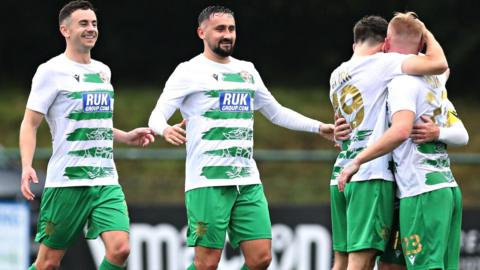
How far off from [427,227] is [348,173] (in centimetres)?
67

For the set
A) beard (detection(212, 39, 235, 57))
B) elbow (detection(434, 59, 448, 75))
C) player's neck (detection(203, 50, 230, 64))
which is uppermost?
beard (detection(212, 39, 235, 57))

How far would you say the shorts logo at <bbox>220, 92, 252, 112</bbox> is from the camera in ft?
30.4

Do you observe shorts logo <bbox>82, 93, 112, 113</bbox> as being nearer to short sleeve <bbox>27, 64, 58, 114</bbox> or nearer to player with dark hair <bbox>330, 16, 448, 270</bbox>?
short sleeve <bbox>27, 64, 58, 114</bbox>

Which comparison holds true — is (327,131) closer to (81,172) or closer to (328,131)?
(328,131)

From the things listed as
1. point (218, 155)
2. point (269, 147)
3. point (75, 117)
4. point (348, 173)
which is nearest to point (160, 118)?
point (218, 155)

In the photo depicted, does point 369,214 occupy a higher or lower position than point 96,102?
lower

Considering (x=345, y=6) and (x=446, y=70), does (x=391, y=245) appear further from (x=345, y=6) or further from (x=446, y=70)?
(x=345, y=6)

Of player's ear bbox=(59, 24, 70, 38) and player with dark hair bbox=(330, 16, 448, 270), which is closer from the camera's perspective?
player with dark hair bbox=(330, 16, 448, 270)

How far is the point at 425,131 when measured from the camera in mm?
8305

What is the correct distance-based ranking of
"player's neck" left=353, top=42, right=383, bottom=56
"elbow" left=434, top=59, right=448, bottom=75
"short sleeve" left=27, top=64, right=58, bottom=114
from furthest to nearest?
"short sleeve" left=27, top=64, right=58, bottom=114 < "player's neck" left=353, top=42, right=383, bottom=56 < "elbow" left=434, top=59, right=448, bottom=75

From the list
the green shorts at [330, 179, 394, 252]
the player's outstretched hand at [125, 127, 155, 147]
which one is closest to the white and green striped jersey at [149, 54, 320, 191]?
the player's outstretched hand at [125, 127, 155, 147]

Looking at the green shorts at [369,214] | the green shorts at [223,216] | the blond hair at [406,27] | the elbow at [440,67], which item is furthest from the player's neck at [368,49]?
the green shorts at [223,216]

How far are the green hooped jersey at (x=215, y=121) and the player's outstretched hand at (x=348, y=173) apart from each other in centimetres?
130

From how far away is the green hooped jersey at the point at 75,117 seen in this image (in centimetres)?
921
